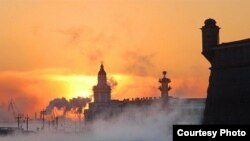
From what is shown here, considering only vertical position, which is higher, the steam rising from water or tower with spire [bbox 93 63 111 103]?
tower with spire [bbox 93 63 111 103]

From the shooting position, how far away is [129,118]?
116m

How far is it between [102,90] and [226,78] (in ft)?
318

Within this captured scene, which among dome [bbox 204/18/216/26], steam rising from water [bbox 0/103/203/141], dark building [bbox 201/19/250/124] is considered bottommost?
steam rising from water [bbox 0/103/203/141]

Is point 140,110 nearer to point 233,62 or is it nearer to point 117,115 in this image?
point 117,115

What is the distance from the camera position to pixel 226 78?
6675 centimetres

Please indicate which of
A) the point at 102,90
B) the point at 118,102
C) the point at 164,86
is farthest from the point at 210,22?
the point at 102,90

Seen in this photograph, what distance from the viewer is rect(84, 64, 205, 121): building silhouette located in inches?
3866

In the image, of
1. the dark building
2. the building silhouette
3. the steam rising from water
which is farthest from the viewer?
the building silhouette

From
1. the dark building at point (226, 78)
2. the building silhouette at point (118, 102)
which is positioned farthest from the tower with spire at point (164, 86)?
the dark building at point (226, 78)

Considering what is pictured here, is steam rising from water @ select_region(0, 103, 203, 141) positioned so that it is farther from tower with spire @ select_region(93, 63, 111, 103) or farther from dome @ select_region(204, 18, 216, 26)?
tower with spire @ select_region(93, 63, 111, 103)

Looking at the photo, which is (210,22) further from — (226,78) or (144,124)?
(144,124)

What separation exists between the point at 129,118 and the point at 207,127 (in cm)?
9490

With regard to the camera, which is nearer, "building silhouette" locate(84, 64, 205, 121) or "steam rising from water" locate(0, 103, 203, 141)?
"steam rising from water" locate(0, 103, 203, 141)

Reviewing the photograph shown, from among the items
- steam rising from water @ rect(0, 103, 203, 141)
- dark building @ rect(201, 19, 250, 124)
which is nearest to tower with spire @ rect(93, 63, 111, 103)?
steam rising from water @ rect(0, 103, 203, 141)
